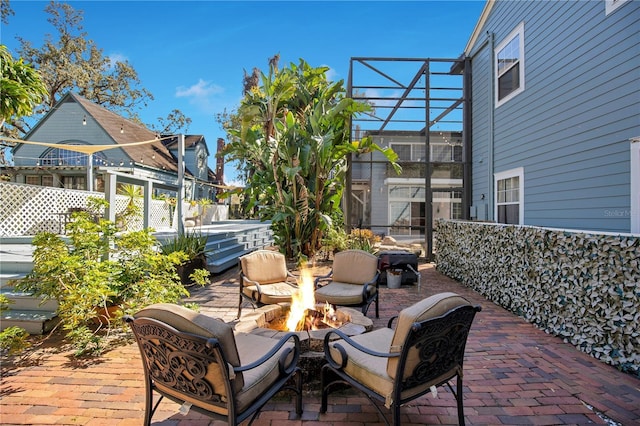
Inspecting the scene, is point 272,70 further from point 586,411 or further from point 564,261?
point 586,411

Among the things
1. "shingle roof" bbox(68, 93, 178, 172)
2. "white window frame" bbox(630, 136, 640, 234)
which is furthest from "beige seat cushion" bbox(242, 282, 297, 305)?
"shingle roof" bbox(68, 93, 178, 172)

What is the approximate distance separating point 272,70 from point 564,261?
6312 millimetres

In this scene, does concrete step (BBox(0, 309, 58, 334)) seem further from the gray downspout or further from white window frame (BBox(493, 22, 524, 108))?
white window frame (BBox(493, 22, 524, 108))

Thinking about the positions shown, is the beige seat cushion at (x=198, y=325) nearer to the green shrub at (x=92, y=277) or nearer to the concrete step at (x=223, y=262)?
the green shrub at (x=92, y=277)

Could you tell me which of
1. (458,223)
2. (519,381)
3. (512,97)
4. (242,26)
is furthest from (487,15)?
(519,381)

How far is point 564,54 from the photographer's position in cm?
580

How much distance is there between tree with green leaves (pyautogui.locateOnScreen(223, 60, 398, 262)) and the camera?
23.6 ft

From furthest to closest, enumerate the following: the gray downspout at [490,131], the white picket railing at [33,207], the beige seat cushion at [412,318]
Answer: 1. the white picket railing at [33,207]
2. the gray downspout at [490,131]
3. the beige seat cushion at [412,318]

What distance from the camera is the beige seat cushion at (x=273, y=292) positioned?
4.21 m

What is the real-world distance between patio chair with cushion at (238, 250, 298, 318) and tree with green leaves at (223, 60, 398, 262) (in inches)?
102

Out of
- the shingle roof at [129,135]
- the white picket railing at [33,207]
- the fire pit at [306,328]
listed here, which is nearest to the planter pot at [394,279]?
the fire pit at [306,328]

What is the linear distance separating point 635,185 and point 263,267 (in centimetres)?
536

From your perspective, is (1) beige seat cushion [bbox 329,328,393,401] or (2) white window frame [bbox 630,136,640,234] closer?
(1) beige seat cushion [bbox 329,328,393,401]

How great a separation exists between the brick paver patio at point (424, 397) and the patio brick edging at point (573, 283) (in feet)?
0.72
